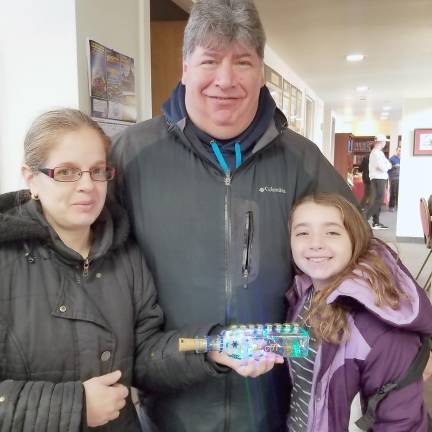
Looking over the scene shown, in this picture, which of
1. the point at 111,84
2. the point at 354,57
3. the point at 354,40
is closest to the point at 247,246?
the point at 111,84

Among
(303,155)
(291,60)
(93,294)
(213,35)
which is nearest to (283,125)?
(303,155)

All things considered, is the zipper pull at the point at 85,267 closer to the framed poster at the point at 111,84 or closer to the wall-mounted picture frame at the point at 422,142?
the framed poster at the point at 111,84

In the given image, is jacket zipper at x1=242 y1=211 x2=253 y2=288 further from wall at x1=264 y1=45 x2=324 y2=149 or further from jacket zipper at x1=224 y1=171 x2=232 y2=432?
wall at x1=264 y1=45 x2=324 y2=149

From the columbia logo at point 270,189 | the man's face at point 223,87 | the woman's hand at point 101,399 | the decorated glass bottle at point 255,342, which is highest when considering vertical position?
the man's face at point 223,87

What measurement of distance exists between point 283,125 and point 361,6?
2.60 meters

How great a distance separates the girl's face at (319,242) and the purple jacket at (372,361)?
0.10 metres

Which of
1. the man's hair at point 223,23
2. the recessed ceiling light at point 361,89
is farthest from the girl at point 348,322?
the recessed ceiling light at point 361,89

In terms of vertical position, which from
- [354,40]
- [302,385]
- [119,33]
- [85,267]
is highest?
[354,40]

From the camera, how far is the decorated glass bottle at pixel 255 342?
960 mm

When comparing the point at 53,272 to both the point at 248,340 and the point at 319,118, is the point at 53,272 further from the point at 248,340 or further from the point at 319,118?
the point at 319,118

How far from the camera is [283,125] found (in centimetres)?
124

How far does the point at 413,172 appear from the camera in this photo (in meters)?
7.55

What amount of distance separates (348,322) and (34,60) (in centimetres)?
143

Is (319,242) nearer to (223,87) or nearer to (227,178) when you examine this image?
(227,178)
